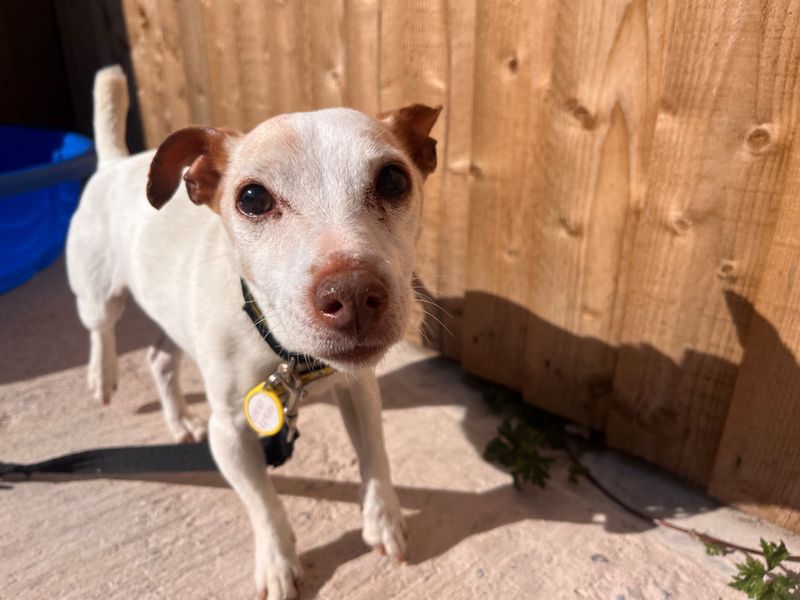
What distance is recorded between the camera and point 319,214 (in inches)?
64.3

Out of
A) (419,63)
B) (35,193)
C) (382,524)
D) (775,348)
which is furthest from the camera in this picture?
(35,193)

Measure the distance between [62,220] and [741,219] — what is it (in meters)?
4.43

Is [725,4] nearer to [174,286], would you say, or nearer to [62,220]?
[174,286]

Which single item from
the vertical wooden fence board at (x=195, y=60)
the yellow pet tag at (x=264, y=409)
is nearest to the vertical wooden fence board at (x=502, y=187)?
the yellow pet tag at (x=264, y=409)

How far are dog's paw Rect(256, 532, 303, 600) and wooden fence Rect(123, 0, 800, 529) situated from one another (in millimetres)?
1450

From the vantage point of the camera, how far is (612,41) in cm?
224

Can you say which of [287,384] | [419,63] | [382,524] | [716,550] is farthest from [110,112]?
[716,550]

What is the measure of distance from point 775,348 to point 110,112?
124 inches

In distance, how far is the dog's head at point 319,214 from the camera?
1.50 meters

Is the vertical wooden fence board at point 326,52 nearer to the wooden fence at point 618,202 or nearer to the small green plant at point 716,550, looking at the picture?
the wooden fence at point 618,202

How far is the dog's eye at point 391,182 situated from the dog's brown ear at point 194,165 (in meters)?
0.53

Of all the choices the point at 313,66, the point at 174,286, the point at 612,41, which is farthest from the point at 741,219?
the point at 313,66

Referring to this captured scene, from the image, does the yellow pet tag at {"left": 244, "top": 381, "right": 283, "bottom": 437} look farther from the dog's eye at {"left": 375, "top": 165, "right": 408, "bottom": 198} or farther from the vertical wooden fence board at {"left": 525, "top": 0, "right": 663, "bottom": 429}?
the vertical wooden fence board at {"left": 525, "top": 0, "right": 663, "bottom": 429}

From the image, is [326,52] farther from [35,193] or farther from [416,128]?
[35,193]
